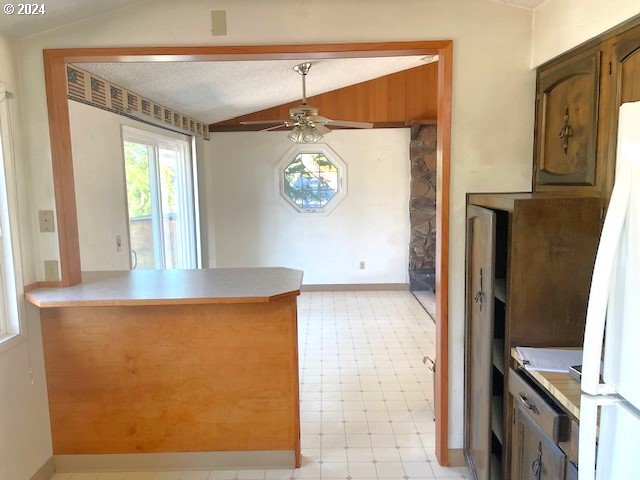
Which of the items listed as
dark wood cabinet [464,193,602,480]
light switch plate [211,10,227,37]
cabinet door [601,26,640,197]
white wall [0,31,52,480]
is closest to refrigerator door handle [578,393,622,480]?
dark wood cabinet [464,193,602,480]

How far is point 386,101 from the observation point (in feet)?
18.0

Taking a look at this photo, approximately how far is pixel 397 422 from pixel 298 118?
91.1 inches

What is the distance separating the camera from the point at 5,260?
2002 millimetres

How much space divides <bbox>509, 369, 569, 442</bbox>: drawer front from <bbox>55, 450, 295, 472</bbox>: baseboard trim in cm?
126

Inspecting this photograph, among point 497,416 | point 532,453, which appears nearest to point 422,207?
point 497,416

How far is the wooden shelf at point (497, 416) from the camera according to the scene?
1.82 meters

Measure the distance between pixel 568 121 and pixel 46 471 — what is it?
118 inches

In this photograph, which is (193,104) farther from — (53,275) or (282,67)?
(53,275)

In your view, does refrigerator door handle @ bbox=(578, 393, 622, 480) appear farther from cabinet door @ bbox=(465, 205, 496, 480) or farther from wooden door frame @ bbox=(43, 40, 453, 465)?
wooden door frame @ bbox=(43, 40, 453, 465)

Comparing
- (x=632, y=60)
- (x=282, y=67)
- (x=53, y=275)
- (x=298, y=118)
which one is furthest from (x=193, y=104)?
(x=632, y=60)

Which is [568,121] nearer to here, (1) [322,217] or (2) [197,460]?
(2) [197,460]

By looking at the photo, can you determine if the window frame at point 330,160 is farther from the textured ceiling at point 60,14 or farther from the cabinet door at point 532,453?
the cabinet door at point 532,453

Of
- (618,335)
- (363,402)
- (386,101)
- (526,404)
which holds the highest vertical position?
(386,101)

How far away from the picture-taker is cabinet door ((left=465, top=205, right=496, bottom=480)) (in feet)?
5.68
